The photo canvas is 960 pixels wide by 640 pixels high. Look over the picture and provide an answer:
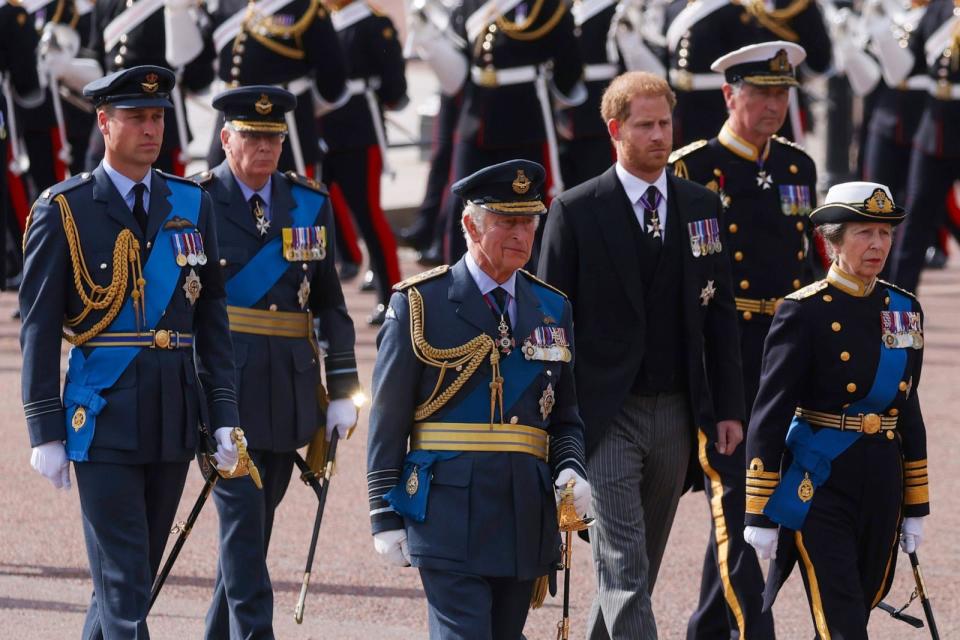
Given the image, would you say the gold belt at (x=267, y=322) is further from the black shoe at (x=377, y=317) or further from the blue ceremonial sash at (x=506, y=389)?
the black shoe at (x=377, y=317)

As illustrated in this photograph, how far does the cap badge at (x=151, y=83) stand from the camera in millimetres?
5594

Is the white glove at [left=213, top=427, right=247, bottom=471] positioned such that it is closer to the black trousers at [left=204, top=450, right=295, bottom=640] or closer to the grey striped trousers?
the black trousers at [left=204, top=450, right=295, bottom=640]

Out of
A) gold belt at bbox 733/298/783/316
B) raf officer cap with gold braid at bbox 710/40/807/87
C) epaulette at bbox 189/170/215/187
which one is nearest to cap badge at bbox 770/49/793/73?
raf officer cap with gold braid at bbox 710/40/807/87

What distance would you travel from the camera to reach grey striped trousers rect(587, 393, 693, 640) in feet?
19.0

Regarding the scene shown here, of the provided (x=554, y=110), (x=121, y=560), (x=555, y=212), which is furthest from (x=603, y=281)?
(x=554, y=110)

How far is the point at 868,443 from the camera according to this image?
5.61 meters

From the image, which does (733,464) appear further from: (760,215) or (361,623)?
(361,623)

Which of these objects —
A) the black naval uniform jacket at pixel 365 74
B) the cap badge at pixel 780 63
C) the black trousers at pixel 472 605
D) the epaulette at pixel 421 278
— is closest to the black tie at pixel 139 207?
the epaulette at pixel 421 278

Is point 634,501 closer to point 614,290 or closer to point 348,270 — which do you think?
point 614,290

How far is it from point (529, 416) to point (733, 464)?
1.26 m

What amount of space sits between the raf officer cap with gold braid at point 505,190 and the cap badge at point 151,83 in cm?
A: 96

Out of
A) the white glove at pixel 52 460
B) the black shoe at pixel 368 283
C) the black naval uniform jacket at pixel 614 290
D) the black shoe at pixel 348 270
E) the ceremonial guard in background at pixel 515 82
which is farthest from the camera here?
the black shoe at pixel 348 270

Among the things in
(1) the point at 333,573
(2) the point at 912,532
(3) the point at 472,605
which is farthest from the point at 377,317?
(3) the point at 472,605

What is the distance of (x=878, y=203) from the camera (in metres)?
5.60
